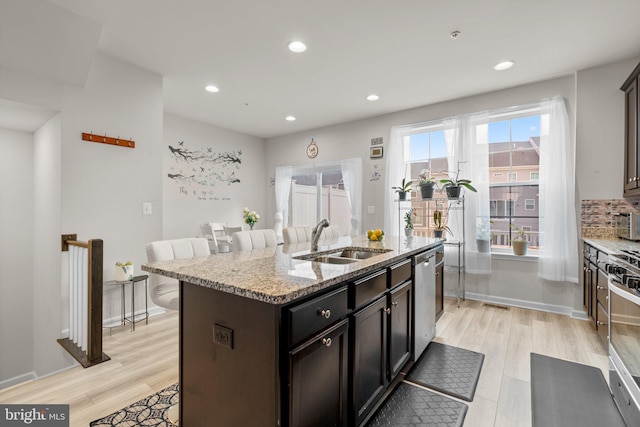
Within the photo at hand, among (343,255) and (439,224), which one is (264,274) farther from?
(439,224)

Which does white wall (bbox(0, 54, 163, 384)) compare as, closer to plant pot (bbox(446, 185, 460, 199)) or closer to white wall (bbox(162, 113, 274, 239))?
white wall (bbox(162, 113, 274, 239))

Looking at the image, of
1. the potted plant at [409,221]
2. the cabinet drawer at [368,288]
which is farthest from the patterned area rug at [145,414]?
the potted plant at [409,221]

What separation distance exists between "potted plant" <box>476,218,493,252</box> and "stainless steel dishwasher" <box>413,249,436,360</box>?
1585mm

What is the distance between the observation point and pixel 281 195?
6168 millimetres

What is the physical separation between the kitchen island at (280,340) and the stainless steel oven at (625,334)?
1.28 metres

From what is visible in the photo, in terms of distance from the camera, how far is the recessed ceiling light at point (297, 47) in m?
2.78

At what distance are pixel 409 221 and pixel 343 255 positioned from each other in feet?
6.42

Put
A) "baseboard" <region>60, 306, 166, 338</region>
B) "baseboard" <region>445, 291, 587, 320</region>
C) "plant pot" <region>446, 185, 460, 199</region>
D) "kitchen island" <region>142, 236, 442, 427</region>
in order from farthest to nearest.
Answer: "plant pot" <region>446, 185, 460, 199</region>
"baseboard" <region>445, 291, 587, 320</region>
"baseboard" <region>60, 306, 166, 338</region>
"kitchen island" <region>142, 236, 442, 427</region>

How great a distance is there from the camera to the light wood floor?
6.24ft

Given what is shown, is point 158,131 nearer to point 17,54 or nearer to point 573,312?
point 17,54

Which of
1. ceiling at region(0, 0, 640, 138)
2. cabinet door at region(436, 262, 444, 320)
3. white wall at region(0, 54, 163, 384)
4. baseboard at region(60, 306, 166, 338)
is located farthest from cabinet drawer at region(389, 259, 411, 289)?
baseboard at region(60, 306, 166, 338)

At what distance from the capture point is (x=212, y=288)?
1.32 m

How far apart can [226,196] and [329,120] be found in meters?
2.35

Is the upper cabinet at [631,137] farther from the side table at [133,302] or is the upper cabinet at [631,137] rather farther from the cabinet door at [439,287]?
the side table at [133,302]
